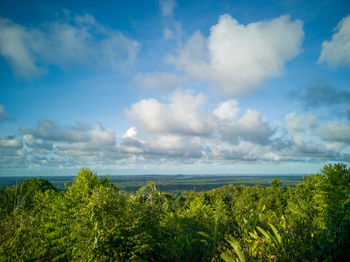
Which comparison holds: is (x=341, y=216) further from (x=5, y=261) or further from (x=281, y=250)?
(x=5, y=261)

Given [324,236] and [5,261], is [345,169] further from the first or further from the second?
[5,261]

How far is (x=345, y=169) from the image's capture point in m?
7.21

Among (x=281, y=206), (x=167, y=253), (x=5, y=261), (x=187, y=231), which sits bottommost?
(x=281, y=206)

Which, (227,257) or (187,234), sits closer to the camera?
(227,257)

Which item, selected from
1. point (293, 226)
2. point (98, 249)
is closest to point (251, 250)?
point (293, 226)

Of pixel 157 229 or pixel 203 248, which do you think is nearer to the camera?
pixel 203 248

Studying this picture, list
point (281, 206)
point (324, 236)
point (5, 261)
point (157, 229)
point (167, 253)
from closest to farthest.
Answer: point (324, 236)
point (167, 253)
point (5, 261)
point (157, 229)
point (281, 206)

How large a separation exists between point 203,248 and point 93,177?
39.4ft

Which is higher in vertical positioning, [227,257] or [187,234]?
[187,234]

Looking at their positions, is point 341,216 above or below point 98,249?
above

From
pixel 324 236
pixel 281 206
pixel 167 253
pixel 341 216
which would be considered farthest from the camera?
pixel 281 206

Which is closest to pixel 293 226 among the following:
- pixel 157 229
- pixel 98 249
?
pixel 157 229

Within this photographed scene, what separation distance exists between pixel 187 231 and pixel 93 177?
1119cm

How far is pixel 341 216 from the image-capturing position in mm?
4129
